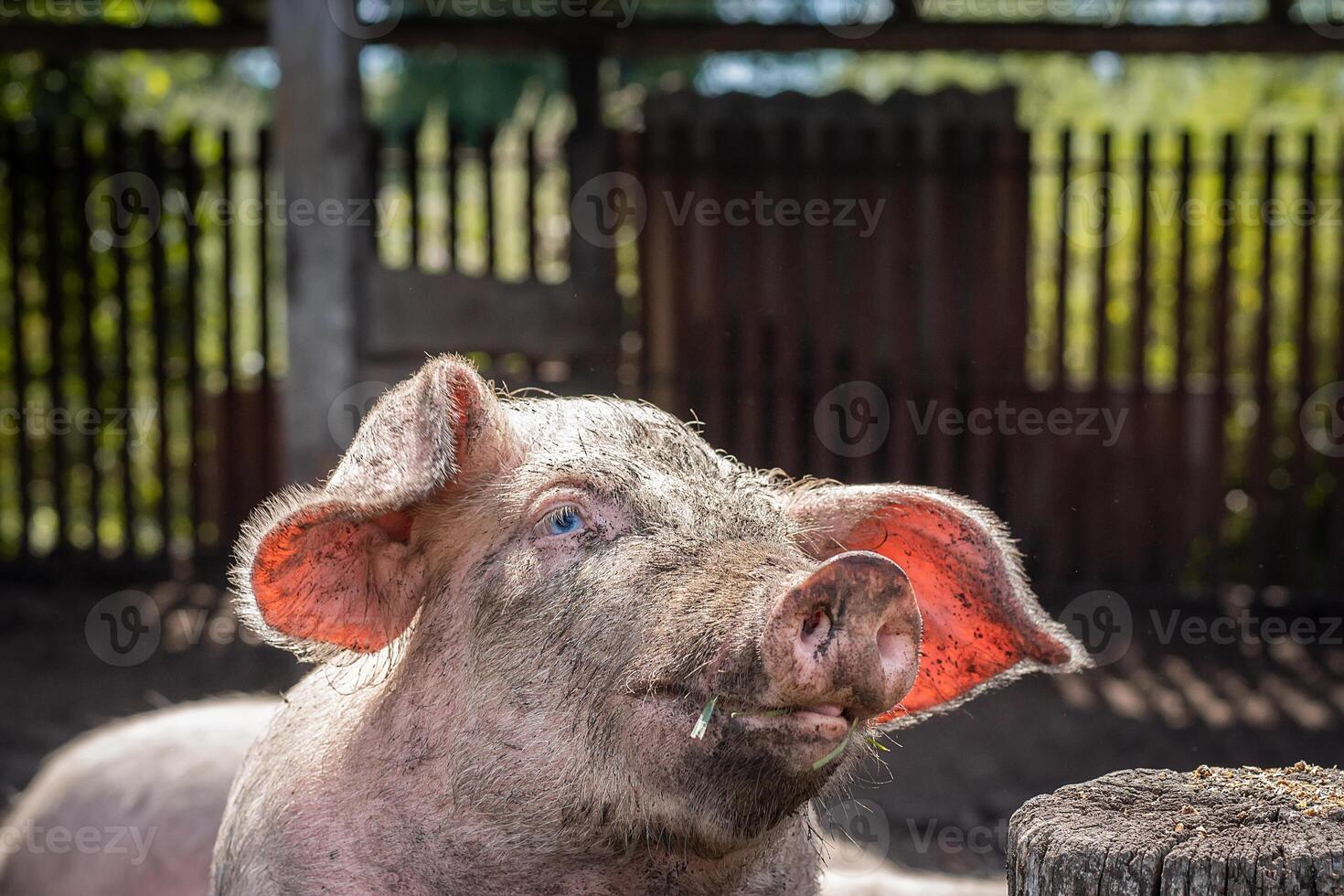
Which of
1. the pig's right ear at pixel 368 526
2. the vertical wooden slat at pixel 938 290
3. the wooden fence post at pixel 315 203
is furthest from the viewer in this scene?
the vertical wooden slat at pixel 938 290

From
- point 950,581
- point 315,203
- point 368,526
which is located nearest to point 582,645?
point 368,526

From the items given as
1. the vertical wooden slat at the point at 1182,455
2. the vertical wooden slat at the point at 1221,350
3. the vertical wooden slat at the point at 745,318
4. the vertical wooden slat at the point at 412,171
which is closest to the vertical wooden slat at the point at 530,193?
the vertical wooden slat at the point at 412,171

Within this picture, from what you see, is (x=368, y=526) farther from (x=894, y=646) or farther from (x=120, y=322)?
(x=120, y=322)

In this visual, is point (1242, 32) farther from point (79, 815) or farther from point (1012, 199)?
point (79, 815)

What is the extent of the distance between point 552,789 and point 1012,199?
23.6 feet

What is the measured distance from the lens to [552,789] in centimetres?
202

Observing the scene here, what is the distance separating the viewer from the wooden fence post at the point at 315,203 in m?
5.24

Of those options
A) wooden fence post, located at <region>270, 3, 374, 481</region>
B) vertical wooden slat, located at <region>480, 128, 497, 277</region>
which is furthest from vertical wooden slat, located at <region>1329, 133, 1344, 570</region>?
wooden fence post, located at <region>270, 3, 374, 481</region>

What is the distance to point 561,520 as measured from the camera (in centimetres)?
214

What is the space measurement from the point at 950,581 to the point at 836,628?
32.7 inches

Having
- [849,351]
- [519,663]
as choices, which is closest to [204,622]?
[849,351]

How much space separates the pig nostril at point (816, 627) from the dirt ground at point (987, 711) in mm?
2862

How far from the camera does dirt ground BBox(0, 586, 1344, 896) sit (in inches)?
213

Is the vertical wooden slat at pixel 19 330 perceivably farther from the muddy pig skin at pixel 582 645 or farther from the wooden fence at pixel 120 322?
the muddy pig skin at pixel 582 645
